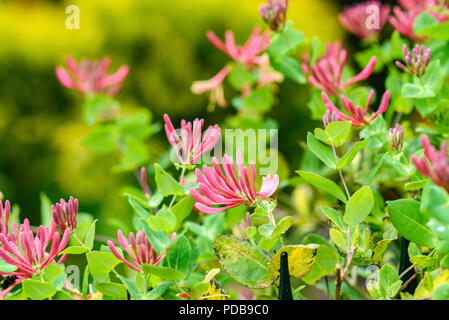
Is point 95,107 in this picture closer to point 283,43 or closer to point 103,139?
point 103,139

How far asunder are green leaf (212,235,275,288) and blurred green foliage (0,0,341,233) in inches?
57.5

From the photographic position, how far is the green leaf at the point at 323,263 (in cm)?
42

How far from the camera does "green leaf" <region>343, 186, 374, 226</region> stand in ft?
1.26

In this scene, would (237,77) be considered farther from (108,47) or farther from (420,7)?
(108,47)

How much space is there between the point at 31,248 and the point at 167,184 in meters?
0.13

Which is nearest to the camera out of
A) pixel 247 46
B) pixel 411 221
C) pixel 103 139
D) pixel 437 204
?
pixel 437 204

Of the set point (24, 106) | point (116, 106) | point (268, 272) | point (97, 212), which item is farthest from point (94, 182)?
point (268, 272)

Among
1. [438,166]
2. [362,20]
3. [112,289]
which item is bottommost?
[112,289]

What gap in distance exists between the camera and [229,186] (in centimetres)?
40

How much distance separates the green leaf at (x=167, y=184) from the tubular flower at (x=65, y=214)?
0.08m

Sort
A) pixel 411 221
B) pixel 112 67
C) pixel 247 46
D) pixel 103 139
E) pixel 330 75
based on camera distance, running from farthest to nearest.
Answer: pixel 112 67 → pixel 103 139 → pixel 247 46 → pixel 330 75 → pixel 411 221

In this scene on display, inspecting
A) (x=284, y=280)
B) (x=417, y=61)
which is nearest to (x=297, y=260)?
(x=284, y=280)

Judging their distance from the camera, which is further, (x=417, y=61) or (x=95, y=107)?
(x=95, y=107)

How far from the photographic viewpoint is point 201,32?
192cm
